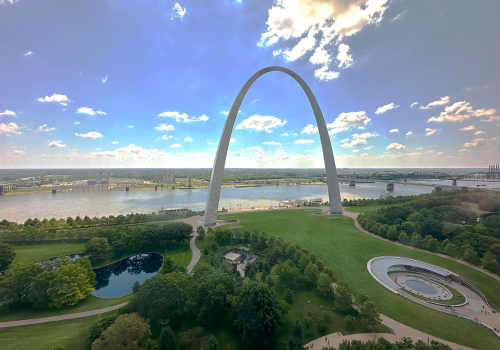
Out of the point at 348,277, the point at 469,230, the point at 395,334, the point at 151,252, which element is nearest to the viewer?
the point at 395,334

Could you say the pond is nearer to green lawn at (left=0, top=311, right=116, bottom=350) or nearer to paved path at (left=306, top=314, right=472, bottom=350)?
green lawn at (left=0, top=311, right=116, bottom=350)

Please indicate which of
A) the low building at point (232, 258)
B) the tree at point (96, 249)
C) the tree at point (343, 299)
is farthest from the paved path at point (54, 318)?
the tree at point (343, 299)

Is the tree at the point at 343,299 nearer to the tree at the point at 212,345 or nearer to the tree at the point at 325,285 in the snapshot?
the tree at the point at 325,285

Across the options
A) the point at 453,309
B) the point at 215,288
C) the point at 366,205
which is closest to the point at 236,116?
the point at 215,288

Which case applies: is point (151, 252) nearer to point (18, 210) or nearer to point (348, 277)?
point (348, 277)

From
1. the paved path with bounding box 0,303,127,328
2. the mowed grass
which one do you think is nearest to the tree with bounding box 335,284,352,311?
the mowed grass
